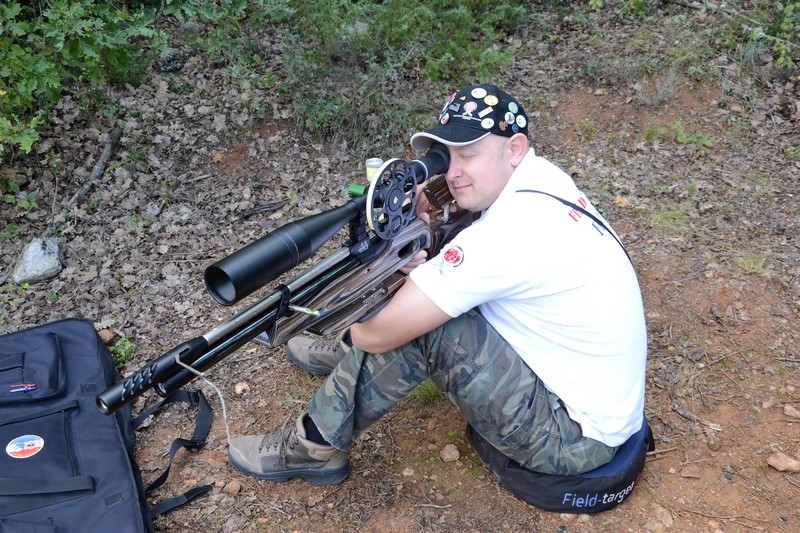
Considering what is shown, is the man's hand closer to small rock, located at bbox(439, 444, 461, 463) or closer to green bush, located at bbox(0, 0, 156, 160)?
small rock, located at bbox(439, 444, 461, 463)

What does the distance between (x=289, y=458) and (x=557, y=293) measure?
166cm

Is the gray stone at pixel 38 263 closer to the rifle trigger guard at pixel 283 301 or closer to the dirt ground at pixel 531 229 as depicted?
the dirt ground at pixel 531 229

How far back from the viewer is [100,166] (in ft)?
16.9

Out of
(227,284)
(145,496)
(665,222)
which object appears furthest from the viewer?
(665,222)

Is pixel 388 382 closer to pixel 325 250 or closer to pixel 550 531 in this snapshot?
pixel 550 531

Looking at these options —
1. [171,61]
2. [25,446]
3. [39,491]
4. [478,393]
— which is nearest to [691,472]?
[478,393]

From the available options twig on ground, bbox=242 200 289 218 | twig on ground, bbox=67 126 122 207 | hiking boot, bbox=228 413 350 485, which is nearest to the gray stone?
twig on ground, bbox=67 126 122 207

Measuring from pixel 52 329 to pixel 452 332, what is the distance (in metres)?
2.78

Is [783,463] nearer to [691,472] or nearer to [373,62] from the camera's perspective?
[691,472]

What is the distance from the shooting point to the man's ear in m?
2.76

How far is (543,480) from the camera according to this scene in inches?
112

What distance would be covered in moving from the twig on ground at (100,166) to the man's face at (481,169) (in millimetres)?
3672

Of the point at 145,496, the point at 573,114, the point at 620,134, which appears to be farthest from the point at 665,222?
the point at 145,496

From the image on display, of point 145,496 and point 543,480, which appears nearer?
point 543,480
